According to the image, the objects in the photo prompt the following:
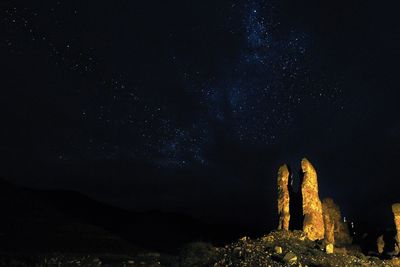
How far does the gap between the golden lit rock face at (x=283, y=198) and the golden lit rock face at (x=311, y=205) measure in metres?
2.27

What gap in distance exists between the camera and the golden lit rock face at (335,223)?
219 ft

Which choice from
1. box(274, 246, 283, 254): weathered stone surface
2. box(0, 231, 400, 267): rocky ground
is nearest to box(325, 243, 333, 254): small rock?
box(0, 231, 400, 267): rocky ground

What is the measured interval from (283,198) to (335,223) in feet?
63.6

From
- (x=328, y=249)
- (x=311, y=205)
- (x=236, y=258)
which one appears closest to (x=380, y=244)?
(x=311, y=205)

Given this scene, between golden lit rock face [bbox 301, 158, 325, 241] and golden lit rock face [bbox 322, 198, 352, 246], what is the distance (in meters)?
9.79

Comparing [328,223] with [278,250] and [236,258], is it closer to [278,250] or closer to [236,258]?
[278,250]

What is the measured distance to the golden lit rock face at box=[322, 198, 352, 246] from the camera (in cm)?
6666

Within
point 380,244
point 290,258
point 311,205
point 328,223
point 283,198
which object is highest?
point 283,198

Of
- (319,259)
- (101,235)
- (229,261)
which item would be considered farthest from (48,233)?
(319,259)

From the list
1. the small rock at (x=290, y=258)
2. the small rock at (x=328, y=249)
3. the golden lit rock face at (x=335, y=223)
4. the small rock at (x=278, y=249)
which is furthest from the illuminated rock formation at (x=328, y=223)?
the small rock at (x=290, y=258)

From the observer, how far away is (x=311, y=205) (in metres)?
56.5

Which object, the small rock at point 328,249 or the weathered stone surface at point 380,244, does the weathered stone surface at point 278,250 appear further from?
the weathered stone surface at point 380,244

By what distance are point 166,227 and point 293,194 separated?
11166 cm

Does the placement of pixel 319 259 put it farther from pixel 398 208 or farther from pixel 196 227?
pixel 196 227
